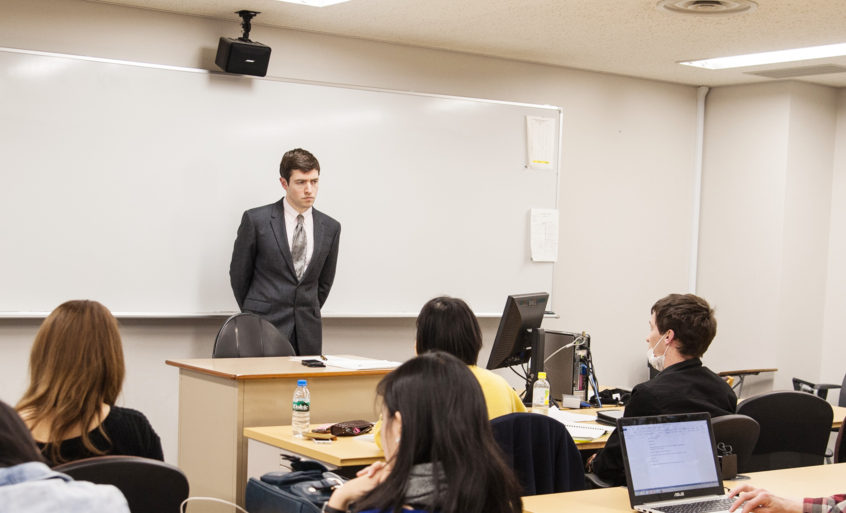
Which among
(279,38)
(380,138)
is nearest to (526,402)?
(380,138)

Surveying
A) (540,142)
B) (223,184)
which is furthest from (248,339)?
(540,142)

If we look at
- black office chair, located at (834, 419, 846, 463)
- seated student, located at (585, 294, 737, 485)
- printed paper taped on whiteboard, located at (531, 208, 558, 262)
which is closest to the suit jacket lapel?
printed paper taped on whiteboard, located at (531, 208, 558, 262)

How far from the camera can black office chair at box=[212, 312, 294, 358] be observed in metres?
4.79

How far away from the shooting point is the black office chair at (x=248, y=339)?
4.79m

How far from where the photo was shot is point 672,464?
2885 mm

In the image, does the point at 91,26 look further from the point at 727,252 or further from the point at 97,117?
the point at 727,252

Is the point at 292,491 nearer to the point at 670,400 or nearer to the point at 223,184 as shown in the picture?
the point at 670,400

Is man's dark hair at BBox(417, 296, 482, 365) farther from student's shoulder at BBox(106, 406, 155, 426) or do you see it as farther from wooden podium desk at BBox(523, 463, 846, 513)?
student's shoulder at BBox(106, 406, 155, 426)

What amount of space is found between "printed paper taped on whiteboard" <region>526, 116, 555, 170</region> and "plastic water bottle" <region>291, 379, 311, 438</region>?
3.38 m

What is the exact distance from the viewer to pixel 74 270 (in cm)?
521

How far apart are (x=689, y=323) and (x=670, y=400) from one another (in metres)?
0.32

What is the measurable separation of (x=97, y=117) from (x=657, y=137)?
4.14 metres

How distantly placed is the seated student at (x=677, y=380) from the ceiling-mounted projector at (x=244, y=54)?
9.19 feet

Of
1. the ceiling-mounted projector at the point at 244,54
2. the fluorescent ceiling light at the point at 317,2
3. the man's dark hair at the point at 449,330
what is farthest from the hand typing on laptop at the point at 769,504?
the ceiling-mounted projector at the point at 244,54
